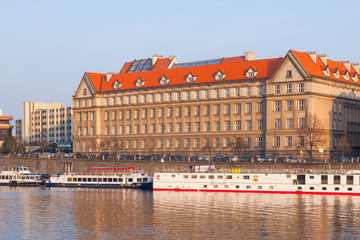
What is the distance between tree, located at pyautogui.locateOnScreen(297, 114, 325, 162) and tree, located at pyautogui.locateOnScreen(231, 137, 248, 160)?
12017mm

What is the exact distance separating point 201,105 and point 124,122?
23.6m

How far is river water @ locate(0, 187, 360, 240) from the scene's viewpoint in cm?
6425

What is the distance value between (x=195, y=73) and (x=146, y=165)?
1363 inches

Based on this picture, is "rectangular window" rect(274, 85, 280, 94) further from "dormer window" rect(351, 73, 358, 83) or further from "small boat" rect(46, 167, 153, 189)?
"small boat" rect(46, 167, 153, 189)

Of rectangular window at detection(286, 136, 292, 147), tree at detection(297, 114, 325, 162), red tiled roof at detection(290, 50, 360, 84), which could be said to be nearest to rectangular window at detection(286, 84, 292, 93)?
red tiled roof at detection(290, 50, 360, 84)

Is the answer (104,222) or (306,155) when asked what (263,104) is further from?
(104,222)

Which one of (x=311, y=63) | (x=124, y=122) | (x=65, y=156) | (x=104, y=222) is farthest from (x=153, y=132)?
(x=104, y=222)

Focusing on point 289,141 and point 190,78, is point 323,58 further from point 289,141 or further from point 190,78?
point 190,78

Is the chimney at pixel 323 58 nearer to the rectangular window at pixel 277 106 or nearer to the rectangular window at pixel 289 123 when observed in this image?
the rectangular window at pixel 277 106

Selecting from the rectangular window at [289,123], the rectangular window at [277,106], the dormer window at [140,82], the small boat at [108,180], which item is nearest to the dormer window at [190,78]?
the dormer window at [140,82]

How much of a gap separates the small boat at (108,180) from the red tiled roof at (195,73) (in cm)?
3559

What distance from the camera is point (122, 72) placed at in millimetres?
198125

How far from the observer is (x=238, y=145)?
482ft

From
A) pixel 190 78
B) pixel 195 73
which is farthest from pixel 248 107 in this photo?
pixel 195 73
